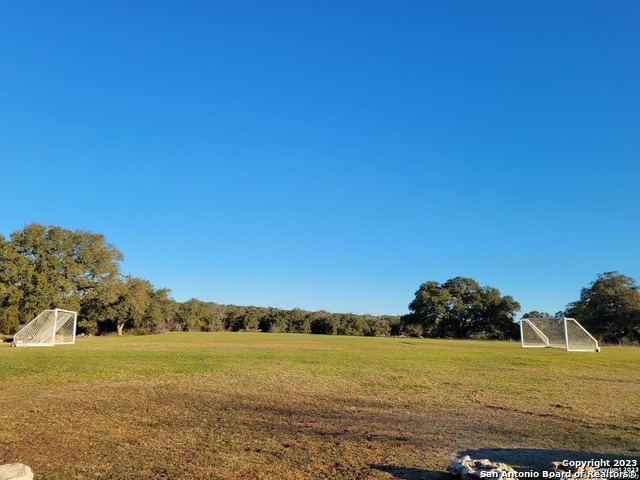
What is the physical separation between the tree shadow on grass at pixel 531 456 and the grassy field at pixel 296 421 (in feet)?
Answer: 0.10

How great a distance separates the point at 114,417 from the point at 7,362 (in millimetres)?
15118

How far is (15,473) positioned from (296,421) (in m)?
5.49

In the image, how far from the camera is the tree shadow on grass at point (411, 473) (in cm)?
570

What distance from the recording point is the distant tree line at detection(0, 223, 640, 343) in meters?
49.7

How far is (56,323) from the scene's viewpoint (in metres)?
36.4

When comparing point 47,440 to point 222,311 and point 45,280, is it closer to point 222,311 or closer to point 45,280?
point 45,280

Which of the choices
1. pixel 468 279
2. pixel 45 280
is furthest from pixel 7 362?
pixel 468 279

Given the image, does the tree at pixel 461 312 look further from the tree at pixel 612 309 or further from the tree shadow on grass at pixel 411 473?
the tree shadow on grass at pixel 411 473

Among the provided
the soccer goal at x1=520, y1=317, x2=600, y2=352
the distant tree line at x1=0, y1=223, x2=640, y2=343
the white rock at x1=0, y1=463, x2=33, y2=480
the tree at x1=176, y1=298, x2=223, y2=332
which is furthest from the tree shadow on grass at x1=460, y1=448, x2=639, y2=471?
the tree at x1=176, y1=298, x2=223, y2=332

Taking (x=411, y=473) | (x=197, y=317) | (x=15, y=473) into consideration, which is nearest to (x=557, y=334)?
(x=411, y=473)

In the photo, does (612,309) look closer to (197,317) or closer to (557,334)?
(557,334)

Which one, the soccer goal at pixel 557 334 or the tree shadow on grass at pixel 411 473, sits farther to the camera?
the soccer goal at pixel 557 334

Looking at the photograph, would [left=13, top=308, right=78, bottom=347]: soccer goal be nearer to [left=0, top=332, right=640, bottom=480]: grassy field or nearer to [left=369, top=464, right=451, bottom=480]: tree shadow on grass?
[left=0, top=332, right=640, bottom=480]: grassy field

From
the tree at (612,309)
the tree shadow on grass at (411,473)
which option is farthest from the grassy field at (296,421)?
the tree at (612,309)
